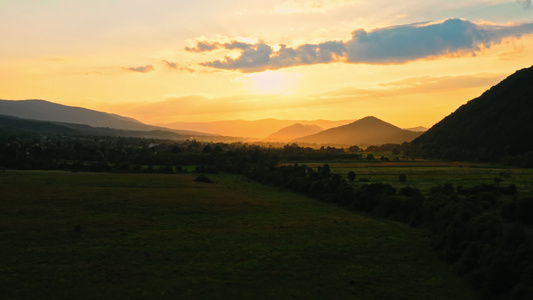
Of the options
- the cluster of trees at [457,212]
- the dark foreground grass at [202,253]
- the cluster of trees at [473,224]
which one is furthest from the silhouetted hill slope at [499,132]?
the dark foreground grass at [202,253]

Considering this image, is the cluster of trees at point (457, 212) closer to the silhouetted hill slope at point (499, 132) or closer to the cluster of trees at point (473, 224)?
the cluster of trees at point (473, 224)

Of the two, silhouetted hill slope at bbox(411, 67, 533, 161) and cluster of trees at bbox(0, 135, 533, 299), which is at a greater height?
silhouetted hill slope at bbox(411, 67, 533, 161)

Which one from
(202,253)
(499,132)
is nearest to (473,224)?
(202,253)

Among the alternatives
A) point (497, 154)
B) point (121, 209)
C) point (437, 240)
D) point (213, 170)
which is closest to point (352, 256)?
point (437, 240)

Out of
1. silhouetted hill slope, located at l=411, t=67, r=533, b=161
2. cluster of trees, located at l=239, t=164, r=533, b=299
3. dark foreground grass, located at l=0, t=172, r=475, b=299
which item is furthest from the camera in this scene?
silhouetted hill slope, located at l=411, t=67, r=533, b=161

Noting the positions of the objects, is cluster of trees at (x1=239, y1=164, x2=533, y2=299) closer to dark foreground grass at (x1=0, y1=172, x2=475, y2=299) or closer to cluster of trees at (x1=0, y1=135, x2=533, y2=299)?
cluster of trees at (x1=0, y1=135, x2=533, y2=299)

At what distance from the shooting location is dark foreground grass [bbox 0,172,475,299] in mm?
32250

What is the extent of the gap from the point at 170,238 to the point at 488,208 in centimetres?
4735

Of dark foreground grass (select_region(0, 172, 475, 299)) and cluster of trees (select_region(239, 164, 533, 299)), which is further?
dark foreground grass (select_region(0, 172, 475, 299))

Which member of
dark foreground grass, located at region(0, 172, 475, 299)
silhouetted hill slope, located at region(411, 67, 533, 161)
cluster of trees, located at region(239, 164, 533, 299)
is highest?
silhouetted hill slope, located at region(411, 67, 533, 161)

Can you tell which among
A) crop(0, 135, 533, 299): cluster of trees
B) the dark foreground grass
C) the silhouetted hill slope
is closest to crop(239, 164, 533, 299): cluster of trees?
crop(0, 135, 533, 299): cluster of trees

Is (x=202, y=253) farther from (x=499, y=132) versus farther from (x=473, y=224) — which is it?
(x=499, y=132)

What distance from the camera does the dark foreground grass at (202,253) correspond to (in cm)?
3225

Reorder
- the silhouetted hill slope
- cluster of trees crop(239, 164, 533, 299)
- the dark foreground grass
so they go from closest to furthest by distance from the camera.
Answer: cluster of trees crop(239, 164, 533, 299)
the dark foreground grass
the silhouetted hill slope
